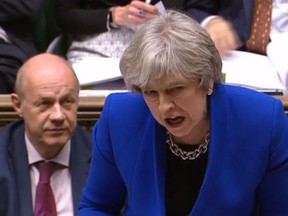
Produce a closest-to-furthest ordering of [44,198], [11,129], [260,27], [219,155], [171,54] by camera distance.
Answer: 1. [171,54]
2. [219,155]
3. [44,198]
4. [11,129]
5. [260,27]

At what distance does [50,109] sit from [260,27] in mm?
885

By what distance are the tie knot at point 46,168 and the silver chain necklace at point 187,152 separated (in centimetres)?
58

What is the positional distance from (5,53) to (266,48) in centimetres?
92

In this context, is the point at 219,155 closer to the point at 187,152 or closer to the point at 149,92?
the point at 187,152

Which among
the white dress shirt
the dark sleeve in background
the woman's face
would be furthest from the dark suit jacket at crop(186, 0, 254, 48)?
the woman's face

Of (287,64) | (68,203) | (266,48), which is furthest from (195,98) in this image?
(266,48)

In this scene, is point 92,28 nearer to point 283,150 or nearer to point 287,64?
point 287,64

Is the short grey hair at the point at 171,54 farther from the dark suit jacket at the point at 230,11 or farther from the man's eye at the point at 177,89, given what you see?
the dark suit jacket at the point at 230,11

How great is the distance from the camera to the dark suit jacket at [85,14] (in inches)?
103

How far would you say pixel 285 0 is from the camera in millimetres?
2625

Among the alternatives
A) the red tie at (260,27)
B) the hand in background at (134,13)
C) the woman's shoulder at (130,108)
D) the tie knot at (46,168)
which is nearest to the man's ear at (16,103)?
the tie knot at (46,168)

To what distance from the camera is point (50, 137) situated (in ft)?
6.98

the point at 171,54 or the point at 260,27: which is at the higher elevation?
the point at 171,54

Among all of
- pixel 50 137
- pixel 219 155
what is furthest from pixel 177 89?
pixel 50 137
